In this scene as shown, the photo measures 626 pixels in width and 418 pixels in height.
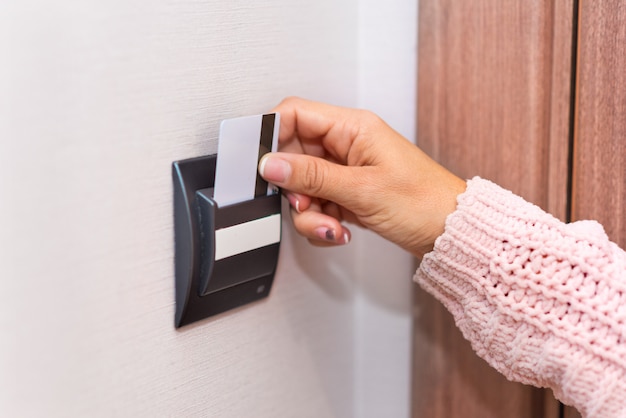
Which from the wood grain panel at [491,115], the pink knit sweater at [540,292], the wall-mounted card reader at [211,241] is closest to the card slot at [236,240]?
the wall-mounted card reader at [211,241]

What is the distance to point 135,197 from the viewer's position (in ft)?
1.95

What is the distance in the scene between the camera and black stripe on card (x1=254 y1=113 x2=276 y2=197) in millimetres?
655

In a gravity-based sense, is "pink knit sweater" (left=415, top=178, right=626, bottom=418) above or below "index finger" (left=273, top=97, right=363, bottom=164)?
below

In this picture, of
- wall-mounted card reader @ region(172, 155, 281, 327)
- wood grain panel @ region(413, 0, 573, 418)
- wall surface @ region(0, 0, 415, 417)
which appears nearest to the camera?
wall surface @ region(0, 0, 415, 417)

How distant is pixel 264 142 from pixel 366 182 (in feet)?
0.37

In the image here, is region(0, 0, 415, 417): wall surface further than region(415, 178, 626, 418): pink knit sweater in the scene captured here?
No

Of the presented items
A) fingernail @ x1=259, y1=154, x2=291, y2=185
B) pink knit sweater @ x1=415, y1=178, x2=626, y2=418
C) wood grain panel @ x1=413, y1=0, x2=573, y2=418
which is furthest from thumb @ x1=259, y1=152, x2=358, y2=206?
wood grain panel @ x1=413, y1=0, x2=573, y2=418

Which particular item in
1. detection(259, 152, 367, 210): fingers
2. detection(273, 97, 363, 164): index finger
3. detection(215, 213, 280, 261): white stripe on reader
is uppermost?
detection(273, 97, 363, 164): index finger

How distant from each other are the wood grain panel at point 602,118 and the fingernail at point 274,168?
333mm

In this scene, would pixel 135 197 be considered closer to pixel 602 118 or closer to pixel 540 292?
pixel 540 292

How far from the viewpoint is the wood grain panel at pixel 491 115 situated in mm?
766

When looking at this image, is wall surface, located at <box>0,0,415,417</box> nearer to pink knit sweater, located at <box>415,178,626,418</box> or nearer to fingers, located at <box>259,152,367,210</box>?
fingers, located at <box>259,152,367,210</box>

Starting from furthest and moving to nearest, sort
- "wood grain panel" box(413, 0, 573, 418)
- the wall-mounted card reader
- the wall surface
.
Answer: "wood grain panel" box(413, 0, 573, 418) → the wall-mounted card reader → the wall surface

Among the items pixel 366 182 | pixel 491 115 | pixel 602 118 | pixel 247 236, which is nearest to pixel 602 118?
pixel 602 118
